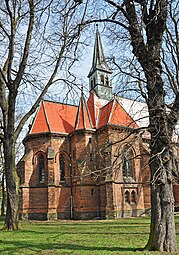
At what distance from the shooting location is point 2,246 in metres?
8.95

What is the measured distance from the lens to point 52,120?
99.9 ft

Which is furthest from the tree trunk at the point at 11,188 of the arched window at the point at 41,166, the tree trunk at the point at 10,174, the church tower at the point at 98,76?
the church tower at the point at 98,76

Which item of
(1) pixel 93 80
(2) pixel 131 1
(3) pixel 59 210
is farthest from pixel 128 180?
(2) pixel 131 1

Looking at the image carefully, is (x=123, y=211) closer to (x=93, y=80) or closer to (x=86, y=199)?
(x=86, y=199)

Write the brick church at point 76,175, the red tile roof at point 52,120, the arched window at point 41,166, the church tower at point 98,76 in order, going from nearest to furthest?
the brick church at point 76,175
the arched window at point 41,166
the red tile roof at point 52,120
the church tower at point 98,76

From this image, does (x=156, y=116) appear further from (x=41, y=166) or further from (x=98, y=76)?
(x=98, y=76)

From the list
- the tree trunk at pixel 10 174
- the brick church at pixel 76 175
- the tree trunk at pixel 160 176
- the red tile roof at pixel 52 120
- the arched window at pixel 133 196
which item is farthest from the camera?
the red tile roof at pixel 52 120

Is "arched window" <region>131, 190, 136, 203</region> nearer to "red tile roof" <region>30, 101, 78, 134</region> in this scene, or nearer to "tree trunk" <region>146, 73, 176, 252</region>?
"red tile roof" <region>30, 101, 78, 134</region>

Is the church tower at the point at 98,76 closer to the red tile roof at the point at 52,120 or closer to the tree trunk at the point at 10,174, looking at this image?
the red tile roof at the point at 52,120

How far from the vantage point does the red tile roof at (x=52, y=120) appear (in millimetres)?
29312

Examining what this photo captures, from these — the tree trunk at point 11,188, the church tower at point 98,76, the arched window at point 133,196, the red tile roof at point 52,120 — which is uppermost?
the church tower at point 98,76

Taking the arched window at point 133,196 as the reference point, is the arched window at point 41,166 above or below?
above

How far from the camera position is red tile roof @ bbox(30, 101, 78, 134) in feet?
96.2

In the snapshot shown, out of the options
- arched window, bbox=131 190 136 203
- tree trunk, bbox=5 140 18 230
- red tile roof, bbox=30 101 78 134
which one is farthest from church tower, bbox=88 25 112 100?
tree trunk, bbox=5 140 18 230
